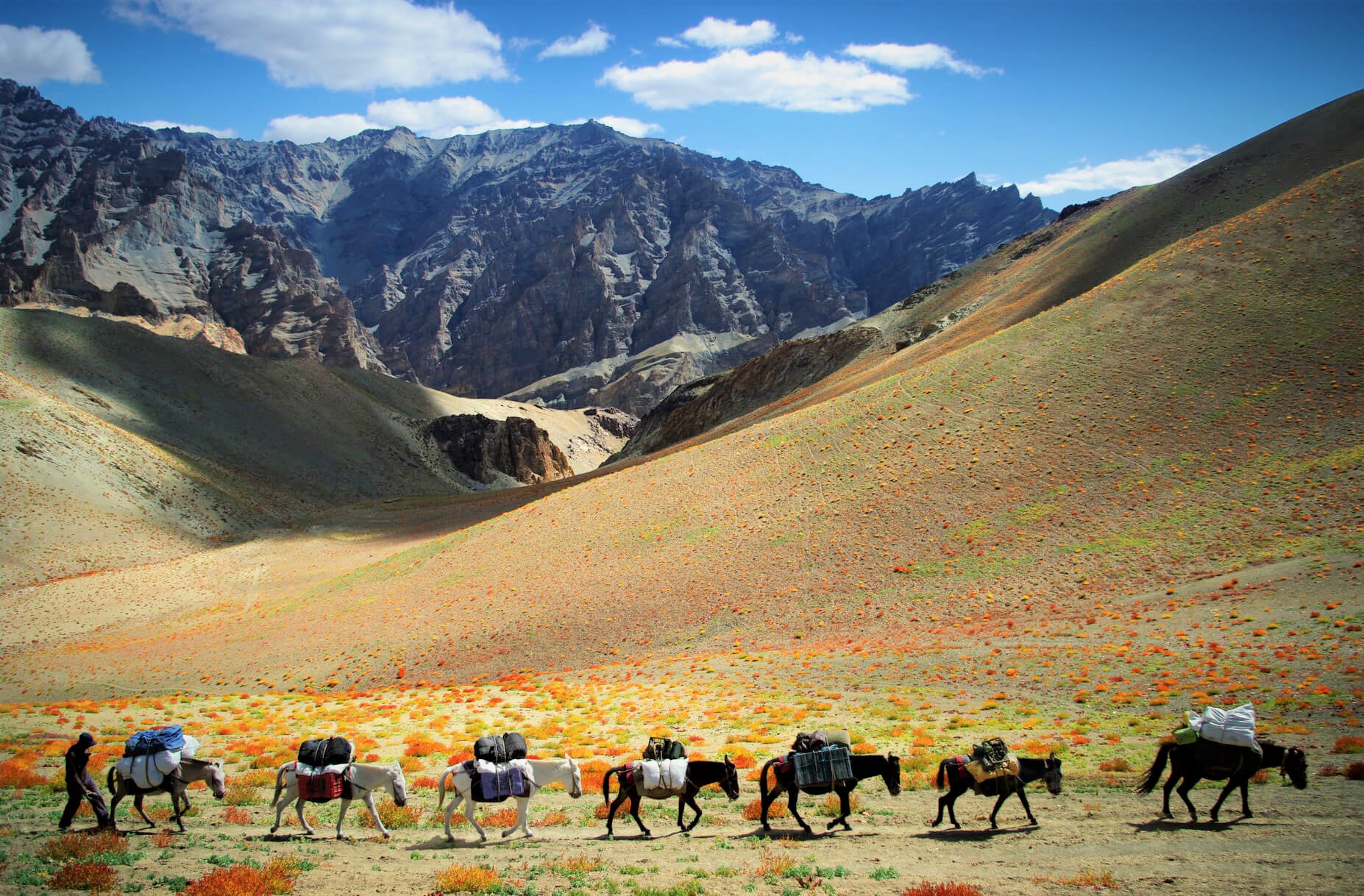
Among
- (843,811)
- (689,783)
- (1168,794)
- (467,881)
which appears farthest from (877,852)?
(467,881)

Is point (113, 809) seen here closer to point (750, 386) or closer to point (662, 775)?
point (662, 775)

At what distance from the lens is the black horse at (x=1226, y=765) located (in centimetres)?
1172

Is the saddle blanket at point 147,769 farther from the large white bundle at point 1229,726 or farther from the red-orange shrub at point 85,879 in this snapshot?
the large white bundle at point 1229,726

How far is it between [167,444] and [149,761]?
89.4 metres

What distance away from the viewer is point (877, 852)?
1166 cm

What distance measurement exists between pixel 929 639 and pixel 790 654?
440 cm

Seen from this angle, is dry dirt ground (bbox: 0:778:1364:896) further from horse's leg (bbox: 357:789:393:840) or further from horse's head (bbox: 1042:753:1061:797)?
→ horse's head (bbox: 1042:753:1061:797)

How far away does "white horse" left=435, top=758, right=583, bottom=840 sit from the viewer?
12.8 meters

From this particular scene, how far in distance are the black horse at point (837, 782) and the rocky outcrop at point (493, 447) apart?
124 metres

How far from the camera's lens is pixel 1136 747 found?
15.7 metres

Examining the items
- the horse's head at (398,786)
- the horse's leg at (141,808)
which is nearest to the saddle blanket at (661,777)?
the horse's head at (398,786)

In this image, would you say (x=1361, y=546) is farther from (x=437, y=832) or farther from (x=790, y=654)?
(x=437, y=832)

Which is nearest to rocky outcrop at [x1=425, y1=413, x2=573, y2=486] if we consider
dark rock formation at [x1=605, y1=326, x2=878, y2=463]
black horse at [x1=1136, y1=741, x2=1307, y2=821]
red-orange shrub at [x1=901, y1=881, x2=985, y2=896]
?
dark rock formation at [x1=605, y1=326, x2=878, y2=463]

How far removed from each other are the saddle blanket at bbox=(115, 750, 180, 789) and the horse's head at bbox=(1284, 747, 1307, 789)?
16.9 metres
